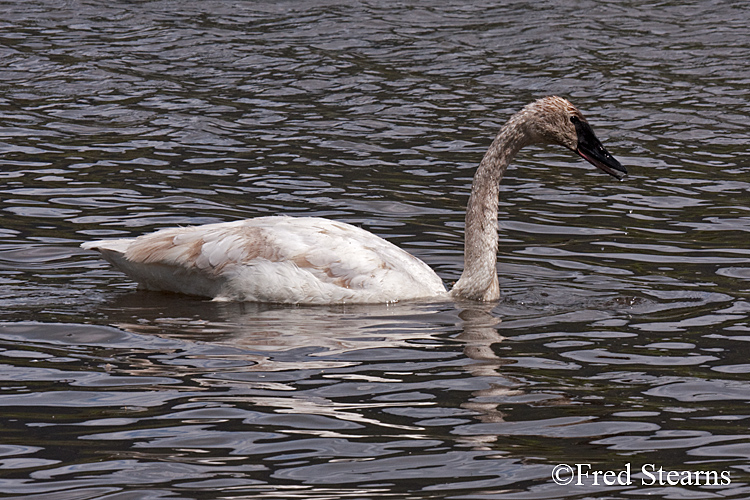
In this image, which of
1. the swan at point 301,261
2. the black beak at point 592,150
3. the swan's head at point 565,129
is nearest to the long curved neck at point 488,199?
the swan at point 301,261

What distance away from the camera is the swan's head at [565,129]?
9641mm

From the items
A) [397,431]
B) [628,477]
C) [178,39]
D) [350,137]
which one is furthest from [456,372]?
[178,39]

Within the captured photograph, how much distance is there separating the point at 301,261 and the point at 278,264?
0.54 feet

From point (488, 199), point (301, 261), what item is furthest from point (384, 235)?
point (301, 261)

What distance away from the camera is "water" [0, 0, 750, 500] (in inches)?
234

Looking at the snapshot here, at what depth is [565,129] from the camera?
9.67m

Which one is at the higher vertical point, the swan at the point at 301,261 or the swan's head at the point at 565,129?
the swan's head at the point at 565,129

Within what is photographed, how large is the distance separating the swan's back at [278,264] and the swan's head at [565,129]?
56.6 inches

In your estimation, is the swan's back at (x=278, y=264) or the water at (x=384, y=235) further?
the swan's back at (x=278, y=264)

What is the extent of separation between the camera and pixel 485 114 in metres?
15.8

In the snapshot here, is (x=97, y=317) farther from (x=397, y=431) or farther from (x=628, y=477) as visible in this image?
(x=628, y=477)

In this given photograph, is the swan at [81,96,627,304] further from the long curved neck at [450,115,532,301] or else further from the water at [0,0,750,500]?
the water at [0,0,750,500]

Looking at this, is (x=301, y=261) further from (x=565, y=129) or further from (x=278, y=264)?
(x=565, y=129)

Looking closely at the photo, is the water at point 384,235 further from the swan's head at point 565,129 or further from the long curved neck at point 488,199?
the swan's head at point 565,129
